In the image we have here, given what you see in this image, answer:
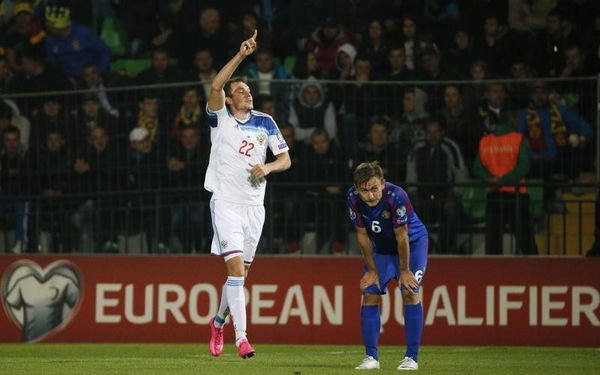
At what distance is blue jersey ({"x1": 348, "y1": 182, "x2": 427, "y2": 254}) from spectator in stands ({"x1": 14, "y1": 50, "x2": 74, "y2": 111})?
29.2 feet

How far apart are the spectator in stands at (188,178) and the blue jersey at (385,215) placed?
4718mm

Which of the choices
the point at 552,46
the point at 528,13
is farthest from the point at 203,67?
the point at 552,46

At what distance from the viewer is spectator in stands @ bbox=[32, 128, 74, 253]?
651 inches

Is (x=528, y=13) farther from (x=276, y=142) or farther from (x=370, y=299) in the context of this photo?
(x=370, y=299)

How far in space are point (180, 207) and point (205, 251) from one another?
0.65 m

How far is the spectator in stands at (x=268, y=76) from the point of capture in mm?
16453

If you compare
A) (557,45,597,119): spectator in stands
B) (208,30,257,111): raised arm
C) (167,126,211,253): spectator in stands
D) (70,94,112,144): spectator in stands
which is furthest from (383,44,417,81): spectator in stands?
(208,30,257,111): raised arm

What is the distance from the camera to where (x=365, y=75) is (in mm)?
18328

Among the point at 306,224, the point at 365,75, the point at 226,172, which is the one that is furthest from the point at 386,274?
the point at 365,75

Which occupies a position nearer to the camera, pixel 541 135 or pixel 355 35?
pixel 541 135

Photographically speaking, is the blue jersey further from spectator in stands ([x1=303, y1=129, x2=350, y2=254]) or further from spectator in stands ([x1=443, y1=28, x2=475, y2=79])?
spectator in stands ([x1=443, y1=28, x2=475, y2=79])

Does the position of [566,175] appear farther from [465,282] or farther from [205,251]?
[205,251]

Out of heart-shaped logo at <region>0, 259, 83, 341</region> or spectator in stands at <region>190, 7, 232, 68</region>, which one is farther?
spectator in stands at <region>190, 7, 232, 68</region>

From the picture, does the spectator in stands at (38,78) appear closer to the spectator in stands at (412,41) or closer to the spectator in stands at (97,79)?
the spectator in stands at (97,79)
